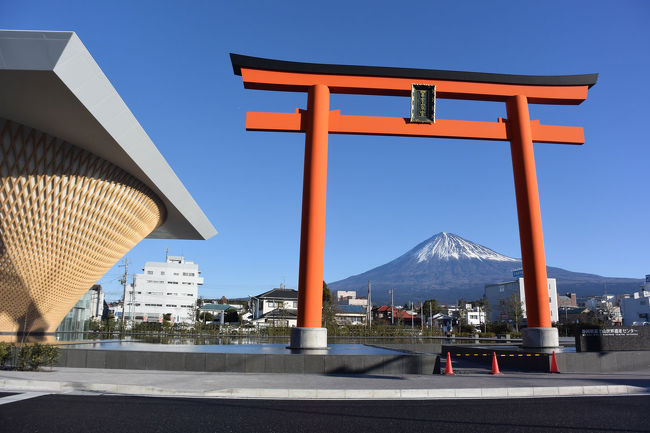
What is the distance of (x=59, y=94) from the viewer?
10070 millimetres

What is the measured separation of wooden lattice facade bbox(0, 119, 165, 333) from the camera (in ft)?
41.6

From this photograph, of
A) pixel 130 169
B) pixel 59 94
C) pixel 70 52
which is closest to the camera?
pixel 70 52

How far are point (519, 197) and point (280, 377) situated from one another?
10517 millimetres

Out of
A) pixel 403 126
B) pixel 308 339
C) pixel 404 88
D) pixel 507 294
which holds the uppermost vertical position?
pixel 404 88

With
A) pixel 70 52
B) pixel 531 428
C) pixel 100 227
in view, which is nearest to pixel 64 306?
pixel 100 227

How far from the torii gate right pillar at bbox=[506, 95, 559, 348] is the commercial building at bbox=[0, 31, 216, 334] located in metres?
12.4

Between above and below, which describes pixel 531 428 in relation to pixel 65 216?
below

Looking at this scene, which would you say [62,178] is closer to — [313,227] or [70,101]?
[70,101]

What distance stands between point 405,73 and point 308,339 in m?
9.64

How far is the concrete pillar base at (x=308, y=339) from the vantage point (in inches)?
527

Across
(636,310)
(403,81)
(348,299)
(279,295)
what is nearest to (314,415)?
(403,81)

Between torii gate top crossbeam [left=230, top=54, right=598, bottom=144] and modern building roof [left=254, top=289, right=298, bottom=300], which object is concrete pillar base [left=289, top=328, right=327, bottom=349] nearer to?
torii gate top crossbeam [left=230, top=54, right=598, bottom=144]

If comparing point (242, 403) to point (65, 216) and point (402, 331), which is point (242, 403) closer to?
point (65, 216)

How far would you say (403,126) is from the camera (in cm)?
1614
